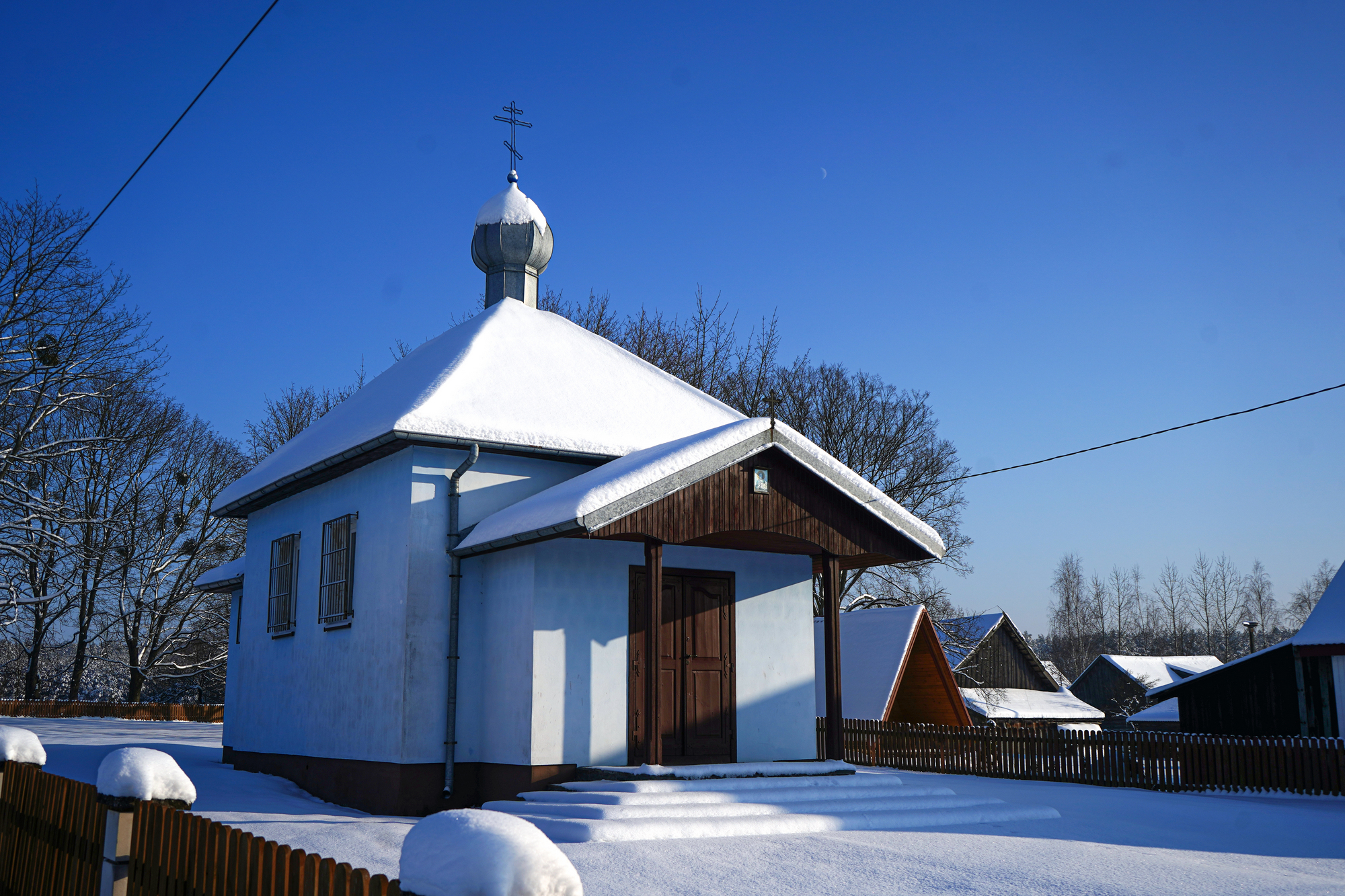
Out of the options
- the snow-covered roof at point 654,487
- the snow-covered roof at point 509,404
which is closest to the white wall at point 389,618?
the snow-covered roof at point 509,404

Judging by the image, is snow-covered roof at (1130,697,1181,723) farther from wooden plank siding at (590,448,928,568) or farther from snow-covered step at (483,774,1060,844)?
snow-covered step at (483,774,1060,844)

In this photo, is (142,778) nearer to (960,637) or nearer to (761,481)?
(761,481)

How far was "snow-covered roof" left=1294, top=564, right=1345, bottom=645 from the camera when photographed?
758 inches

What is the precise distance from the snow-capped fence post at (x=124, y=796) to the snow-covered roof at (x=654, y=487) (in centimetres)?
478

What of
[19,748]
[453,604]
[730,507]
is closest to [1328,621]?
[730,507]

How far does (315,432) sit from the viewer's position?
Result: 1644cm

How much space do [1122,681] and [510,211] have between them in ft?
128

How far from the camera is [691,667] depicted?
12.6 m

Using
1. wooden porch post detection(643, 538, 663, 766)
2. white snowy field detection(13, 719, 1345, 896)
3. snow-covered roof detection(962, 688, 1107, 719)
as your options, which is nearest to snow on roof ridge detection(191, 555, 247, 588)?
white snowy field detection(13, 719, 1345, 896)

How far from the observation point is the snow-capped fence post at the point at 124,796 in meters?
5.95

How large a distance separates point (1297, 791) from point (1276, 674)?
6.94m

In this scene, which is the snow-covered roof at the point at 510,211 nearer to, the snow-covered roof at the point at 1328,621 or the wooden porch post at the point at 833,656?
the wooden porch post at the point at 833,656

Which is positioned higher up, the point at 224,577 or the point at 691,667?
the point at 224,577

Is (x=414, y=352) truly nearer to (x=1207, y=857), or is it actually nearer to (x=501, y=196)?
(x=501, y=196)
